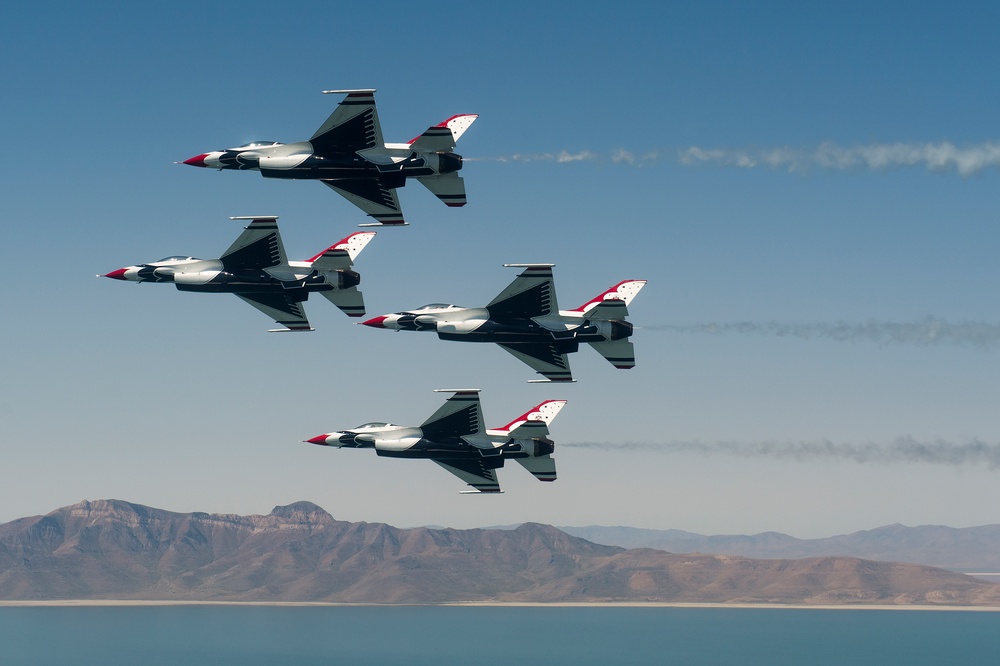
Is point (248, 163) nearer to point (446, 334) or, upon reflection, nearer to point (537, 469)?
point (446, 334)

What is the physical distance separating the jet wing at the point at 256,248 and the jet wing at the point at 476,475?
31.7 meters

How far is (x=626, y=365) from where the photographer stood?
11644 centimetres

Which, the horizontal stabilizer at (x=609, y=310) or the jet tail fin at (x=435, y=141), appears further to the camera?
the horizontal stabilizer at (x=609, y=310)

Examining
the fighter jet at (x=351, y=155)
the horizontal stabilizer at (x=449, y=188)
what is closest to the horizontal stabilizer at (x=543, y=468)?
the horizontal stabilizer at (x=449, y=188)

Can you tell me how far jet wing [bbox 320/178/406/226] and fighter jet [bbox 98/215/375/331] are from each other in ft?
22.5

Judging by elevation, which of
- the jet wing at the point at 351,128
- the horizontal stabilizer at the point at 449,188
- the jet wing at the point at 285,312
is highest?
the jet wing at the point at 351,128

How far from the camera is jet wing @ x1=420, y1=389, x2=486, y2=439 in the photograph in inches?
4518

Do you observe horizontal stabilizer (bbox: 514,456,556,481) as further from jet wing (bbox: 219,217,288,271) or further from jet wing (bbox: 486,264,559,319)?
jet wing (bbox: 219,217,288,271)

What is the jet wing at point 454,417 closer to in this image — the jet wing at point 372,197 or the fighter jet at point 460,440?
the fighter jet at point 460,440

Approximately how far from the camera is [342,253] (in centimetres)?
11688

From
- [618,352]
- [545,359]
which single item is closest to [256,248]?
[545,359]

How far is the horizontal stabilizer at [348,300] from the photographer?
376 feet

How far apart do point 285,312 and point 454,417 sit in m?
22.3

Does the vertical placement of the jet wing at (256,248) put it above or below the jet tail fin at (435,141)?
below
